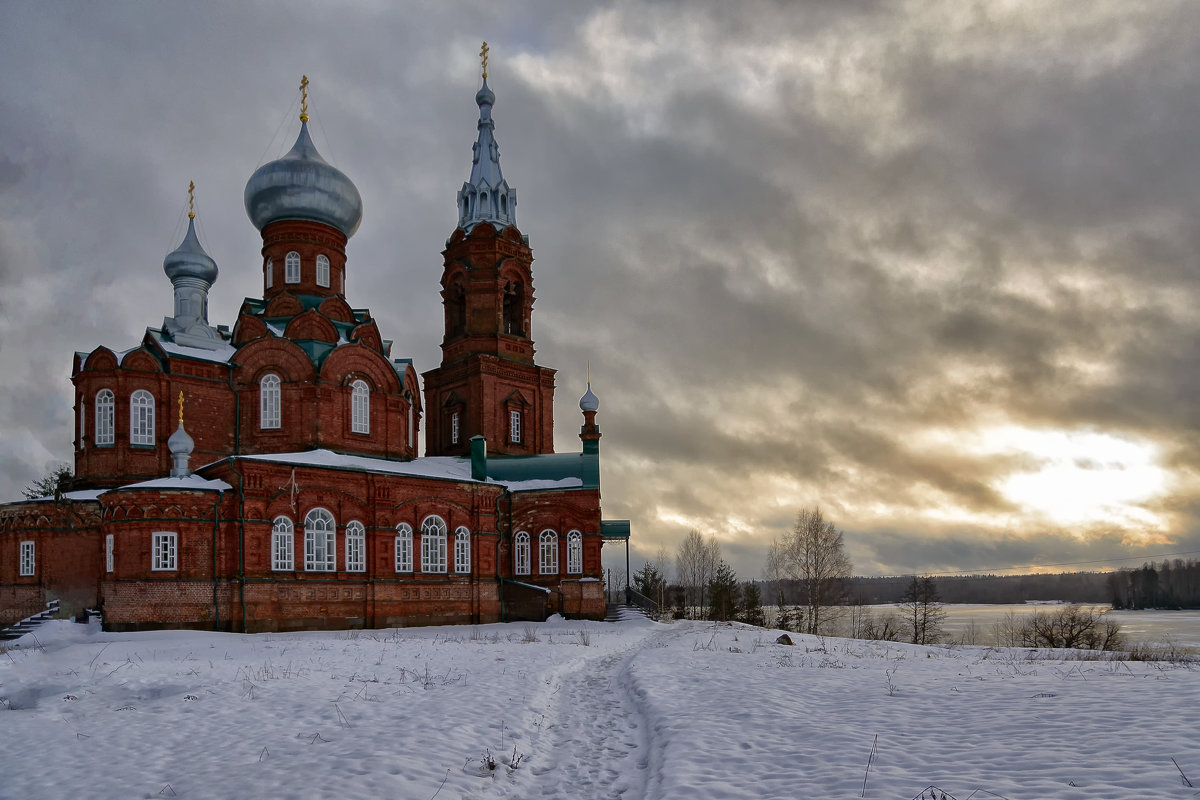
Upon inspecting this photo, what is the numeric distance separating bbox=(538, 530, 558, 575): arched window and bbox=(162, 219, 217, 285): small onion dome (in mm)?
15963

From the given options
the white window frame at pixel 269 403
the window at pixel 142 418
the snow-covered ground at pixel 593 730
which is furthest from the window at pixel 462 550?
the snow-covered ground at pixel 593 730

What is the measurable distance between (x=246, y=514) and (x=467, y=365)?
13.2m

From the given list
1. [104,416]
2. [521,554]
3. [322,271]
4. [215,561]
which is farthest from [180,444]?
[521,554]

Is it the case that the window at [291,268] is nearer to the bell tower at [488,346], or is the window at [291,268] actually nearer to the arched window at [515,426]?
the bell tower at [488,346]

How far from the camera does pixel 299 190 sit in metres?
32.7

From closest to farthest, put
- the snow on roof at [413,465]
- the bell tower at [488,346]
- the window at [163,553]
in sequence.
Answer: the window at [163,553]
the snow on roof at [413,465]
the bell tower at [488,346]

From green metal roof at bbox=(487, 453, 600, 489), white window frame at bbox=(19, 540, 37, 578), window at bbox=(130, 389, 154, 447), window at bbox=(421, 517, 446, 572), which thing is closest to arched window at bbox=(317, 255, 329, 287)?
window at bbox=(130, 389, 154, 447)

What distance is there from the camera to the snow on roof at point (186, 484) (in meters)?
24.1

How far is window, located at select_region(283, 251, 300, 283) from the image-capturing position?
3306cm

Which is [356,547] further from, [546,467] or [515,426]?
[515,426]

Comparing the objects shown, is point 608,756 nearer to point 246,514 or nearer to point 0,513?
point 246,514

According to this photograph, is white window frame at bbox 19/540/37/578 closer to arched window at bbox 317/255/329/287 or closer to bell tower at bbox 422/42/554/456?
arched window at bbox 317/255/329/287

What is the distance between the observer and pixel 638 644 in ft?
74.0

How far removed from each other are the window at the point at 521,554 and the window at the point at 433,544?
350 centimetres
